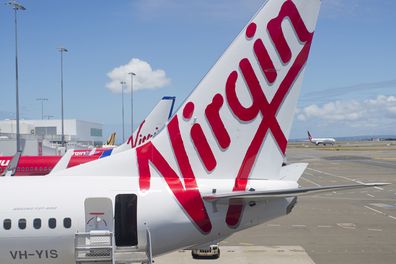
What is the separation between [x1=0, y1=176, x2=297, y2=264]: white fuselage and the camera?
10320mm

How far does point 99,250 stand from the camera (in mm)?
10148

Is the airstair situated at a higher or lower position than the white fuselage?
lower

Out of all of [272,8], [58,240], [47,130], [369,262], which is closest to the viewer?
[58,240]

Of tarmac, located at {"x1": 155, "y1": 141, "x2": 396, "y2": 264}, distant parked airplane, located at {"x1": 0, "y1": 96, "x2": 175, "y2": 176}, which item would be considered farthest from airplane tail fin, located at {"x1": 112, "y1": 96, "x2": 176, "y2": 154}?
tarmac, located at {"x1": 155, "y1": 141, "x2": 396, "y2": 264}

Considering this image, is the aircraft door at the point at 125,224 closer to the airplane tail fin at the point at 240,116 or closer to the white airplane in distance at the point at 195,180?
the white airplane in distance at the point at 195,180

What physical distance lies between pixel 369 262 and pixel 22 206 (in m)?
12.8

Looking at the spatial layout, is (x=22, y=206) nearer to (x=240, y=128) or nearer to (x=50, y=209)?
(x=50, y=209)

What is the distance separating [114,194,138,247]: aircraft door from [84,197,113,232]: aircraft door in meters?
0.16

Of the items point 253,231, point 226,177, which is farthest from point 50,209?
point 253,231

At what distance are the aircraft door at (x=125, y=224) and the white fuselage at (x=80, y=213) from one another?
109mm

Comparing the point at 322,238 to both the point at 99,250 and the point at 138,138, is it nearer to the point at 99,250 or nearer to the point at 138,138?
the point at 99,250

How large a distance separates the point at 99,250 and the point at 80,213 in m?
0.93

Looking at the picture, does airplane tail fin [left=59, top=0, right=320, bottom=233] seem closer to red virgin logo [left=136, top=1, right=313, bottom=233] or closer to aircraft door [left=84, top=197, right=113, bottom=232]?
red virgin logo [left=136, top=1, right=313, bottom=233]

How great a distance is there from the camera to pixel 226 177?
1145cm
